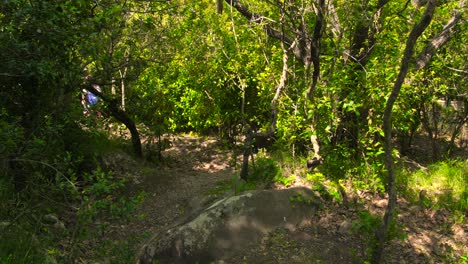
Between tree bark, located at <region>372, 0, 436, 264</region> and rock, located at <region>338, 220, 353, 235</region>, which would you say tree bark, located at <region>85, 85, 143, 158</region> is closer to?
rock, located at <region>338, 220, 353, 235</region>

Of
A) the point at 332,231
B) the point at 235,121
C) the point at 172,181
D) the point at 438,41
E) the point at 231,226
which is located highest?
the point at 438,41

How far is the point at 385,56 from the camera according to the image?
6215 millimetres

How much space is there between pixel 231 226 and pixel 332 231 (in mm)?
1330

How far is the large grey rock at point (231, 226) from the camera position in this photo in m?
4.90

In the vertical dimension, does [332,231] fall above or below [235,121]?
below

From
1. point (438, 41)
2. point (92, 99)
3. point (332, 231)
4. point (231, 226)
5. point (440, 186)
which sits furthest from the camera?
point (92, 99)

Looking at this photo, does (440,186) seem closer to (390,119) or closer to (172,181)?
(390,119)

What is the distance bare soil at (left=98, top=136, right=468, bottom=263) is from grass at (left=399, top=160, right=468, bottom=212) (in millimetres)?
162

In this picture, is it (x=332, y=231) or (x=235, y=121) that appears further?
(x=235, y=121)

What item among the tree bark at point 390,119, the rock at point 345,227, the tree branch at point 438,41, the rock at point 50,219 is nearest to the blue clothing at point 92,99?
the rock at point 50,219

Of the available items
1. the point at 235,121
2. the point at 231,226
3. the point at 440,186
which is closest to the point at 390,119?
the point at 231,226

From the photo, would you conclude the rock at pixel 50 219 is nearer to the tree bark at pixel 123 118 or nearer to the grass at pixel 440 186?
the tree bark at pixel 123 118

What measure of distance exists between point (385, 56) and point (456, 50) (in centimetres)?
205

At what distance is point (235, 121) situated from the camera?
10555 millimetres
